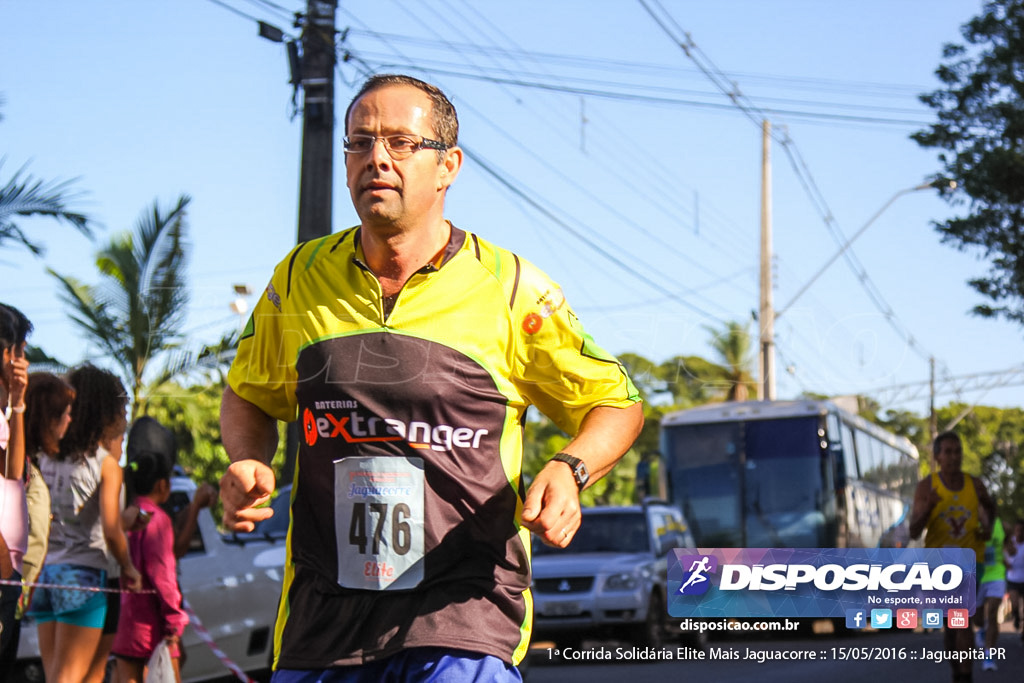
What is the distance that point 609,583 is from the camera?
46.2 feet

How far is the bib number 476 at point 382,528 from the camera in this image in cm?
274

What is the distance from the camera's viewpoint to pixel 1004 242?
17.0 metres

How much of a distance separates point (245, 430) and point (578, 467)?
76cm

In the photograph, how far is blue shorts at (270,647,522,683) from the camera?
2.68 meters

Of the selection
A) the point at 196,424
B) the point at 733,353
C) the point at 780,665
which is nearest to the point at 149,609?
the point at 780,665

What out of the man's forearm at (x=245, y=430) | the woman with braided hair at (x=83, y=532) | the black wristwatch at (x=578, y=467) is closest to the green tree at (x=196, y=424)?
the woman with braided hair at (x=83, y=532)

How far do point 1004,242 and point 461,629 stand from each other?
51.8 feet

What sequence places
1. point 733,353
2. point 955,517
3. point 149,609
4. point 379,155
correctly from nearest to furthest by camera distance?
point 379,155, point 149,609, point 955,517, point 733,353

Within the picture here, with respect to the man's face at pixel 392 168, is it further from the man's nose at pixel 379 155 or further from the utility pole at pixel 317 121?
the utility pole at pixel 317 121

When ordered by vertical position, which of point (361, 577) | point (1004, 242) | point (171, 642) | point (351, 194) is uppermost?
point (1004, 242)

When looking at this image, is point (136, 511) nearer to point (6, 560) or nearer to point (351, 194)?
point (6, 560)

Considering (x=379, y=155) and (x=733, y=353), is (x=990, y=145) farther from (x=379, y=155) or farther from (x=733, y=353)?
(x=733, y=353)

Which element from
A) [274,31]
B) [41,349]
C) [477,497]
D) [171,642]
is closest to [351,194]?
[477,497]

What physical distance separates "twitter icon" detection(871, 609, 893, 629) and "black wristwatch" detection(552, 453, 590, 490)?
22.4ft
